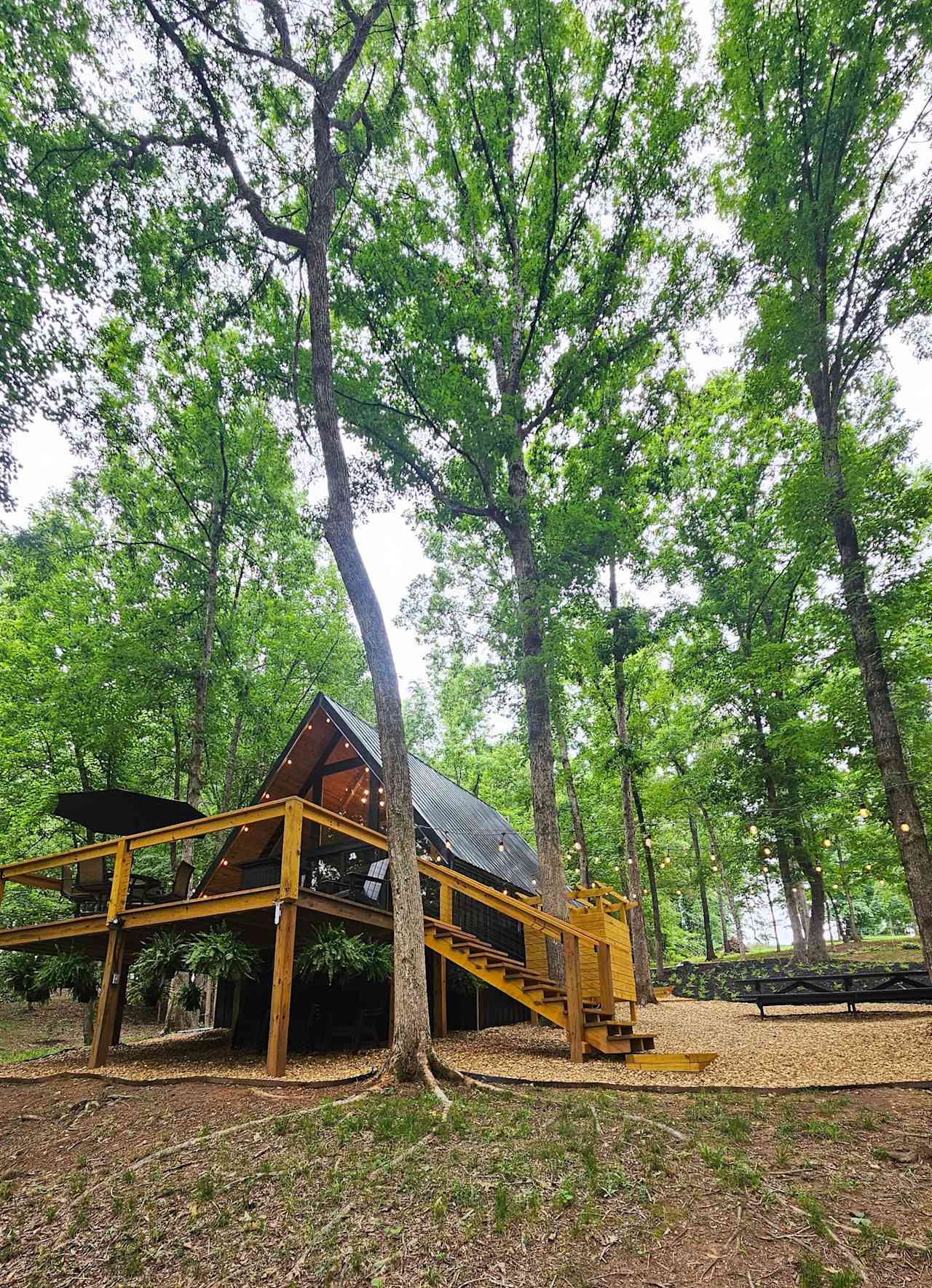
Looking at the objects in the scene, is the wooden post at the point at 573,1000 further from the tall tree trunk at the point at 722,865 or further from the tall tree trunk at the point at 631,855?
the tall tree trunk at the point at 722,865

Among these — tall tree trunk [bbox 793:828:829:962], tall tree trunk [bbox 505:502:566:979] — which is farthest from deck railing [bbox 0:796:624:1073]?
tall tree trunk [bbox 793:828:829:962]

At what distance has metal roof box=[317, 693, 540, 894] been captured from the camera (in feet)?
35.8

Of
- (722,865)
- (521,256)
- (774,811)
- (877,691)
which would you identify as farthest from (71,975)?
(722,865)

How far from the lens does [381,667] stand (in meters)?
6.81

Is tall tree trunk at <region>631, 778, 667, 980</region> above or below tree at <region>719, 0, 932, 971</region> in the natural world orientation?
below

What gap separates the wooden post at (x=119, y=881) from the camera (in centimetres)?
793

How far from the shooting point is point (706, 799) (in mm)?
17484

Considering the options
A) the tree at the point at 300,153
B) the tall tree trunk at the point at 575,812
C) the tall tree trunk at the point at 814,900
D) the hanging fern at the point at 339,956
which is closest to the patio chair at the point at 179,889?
the hanging fern at the point at 339,956

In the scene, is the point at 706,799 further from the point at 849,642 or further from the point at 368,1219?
the point at 368,1219

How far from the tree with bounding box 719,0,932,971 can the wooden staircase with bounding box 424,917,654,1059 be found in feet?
15.5

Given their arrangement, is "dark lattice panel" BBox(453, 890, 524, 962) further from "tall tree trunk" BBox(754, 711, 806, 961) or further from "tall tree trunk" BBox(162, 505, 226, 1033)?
"tall tree trunk" BBox(754, 711, 806, 961)

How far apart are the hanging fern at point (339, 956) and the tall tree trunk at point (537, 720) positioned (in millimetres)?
3074

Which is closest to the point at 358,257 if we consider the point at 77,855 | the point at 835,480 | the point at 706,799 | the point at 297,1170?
the point at 835,480

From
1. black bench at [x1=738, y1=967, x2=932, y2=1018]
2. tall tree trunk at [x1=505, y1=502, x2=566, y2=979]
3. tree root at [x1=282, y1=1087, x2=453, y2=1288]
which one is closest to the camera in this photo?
tree root at [x1=282, y1=1087, x2=453, y2=1288]
